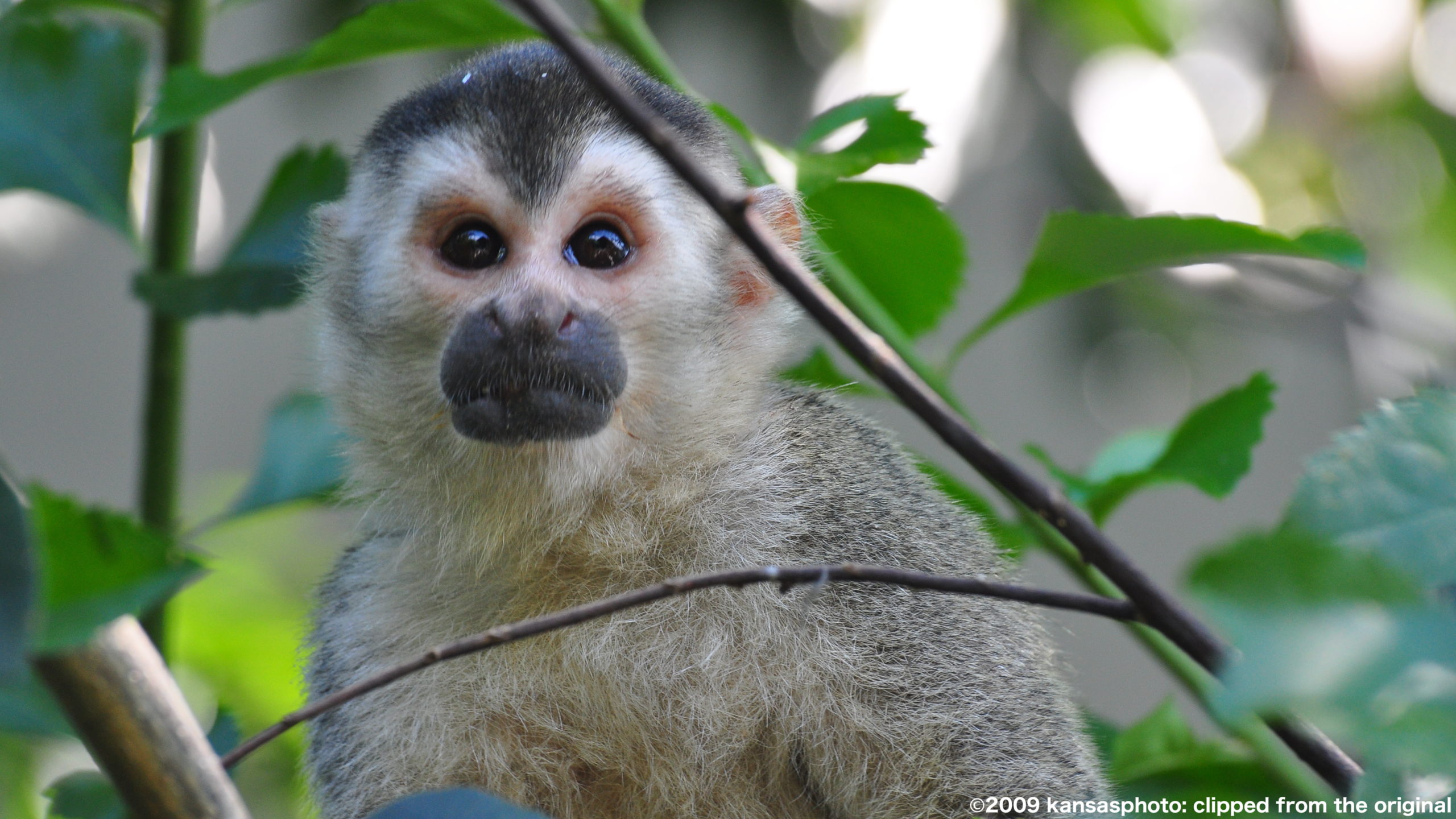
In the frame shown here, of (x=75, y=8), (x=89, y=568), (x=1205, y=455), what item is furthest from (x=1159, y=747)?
(x=75, y=8)

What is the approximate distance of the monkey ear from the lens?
115 inches

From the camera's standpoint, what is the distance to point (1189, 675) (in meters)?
2.49

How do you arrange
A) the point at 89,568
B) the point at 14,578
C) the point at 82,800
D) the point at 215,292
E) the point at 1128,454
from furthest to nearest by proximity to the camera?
the point at 1128,454
the point at 215,292
the point at 82,800
the point at 14,578
the point at 89,568

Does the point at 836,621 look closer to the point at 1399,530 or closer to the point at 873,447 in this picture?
the point at 873,447

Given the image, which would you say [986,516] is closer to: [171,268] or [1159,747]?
[1159,747]

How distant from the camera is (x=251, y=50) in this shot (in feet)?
26.5

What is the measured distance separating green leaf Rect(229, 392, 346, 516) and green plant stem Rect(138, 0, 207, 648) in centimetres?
19

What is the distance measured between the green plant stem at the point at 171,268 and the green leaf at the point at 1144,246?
1.98m

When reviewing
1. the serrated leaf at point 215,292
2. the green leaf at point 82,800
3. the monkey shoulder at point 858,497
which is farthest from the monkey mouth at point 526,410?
the green leaf at point 82,800

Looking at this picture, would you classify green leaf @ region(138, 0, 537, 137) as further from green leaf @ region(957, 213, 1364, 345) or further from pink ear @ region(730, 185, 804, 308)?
green leaf @ region(957, 213, 1364, 345)

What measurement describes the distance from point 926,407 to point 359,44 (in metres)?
1.66

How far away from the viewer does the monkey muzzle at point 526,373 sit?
2.39 m

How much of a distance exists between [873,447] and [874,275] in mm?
385

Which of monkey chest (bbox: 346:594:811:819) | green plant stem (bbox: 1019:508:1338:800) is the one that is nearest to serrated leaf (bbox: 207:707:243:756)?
monkey chest (bbox: 346:594:811:819)
